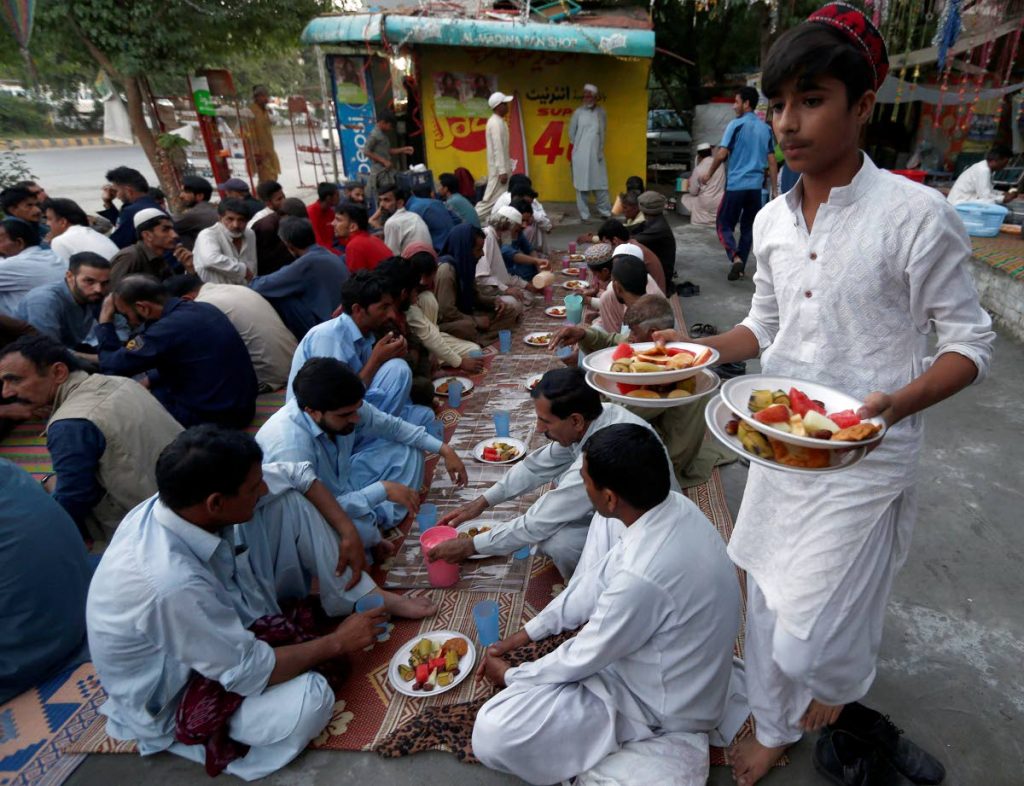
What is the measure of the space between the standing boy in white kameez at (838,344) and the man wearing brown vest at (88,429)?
9.12 feet

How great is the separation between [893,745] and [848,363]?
4.71 ft

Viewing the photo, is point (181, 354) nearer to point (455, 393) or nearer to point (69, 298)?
point (69, 298)

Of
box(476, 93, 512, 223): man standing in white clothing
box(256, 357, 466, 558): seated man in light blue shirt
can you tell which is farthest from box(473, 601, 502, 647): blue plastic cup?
box(476, 93, 512, 223): man standing in white clothing

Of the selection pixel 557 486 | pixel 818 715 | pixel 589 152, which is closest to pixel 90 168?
pixel 589 152

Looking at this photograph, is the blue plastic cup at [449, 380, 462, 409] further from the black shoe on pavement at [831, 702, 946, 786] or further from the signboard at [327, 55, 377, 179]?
the signboard at [327, 55, 377, 179]

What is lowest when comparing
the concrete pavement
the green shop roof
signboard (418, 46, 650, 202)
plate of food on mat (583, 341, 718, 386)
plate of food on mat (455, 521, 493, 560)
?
the concrete pavement

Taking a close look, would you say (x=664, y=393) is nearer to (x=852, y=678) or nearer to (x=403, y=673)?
(x=852, y=678)

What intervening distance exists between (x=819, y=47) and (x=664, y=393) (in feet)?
3.34

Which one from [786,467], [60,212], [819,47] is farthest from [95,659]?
[60,212]

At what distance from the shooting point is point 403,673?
2.54 m

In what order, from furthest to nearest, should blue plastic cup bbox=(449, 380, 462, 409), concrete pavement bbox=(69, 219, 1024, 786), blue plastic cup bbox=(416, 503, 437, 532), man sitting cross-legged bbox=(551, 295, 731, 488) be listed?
blue plastic cup bbox=(449, 380, 462, 409)
man sitting cross-legged bbox=(551, 295, 731, 488)
blue plastic cup bbox=(416, 503, 437, 532)
concrete pavement bbox=(69, 219, 1024, 786)

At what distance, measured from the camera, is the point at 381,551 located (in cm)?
329

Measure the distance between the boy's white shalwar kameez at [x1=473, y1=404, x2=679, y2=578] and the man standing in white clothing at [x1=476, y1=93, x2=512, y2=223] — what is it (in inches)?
289

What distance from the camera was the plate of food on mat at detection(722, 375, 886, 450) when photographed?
1367mm
